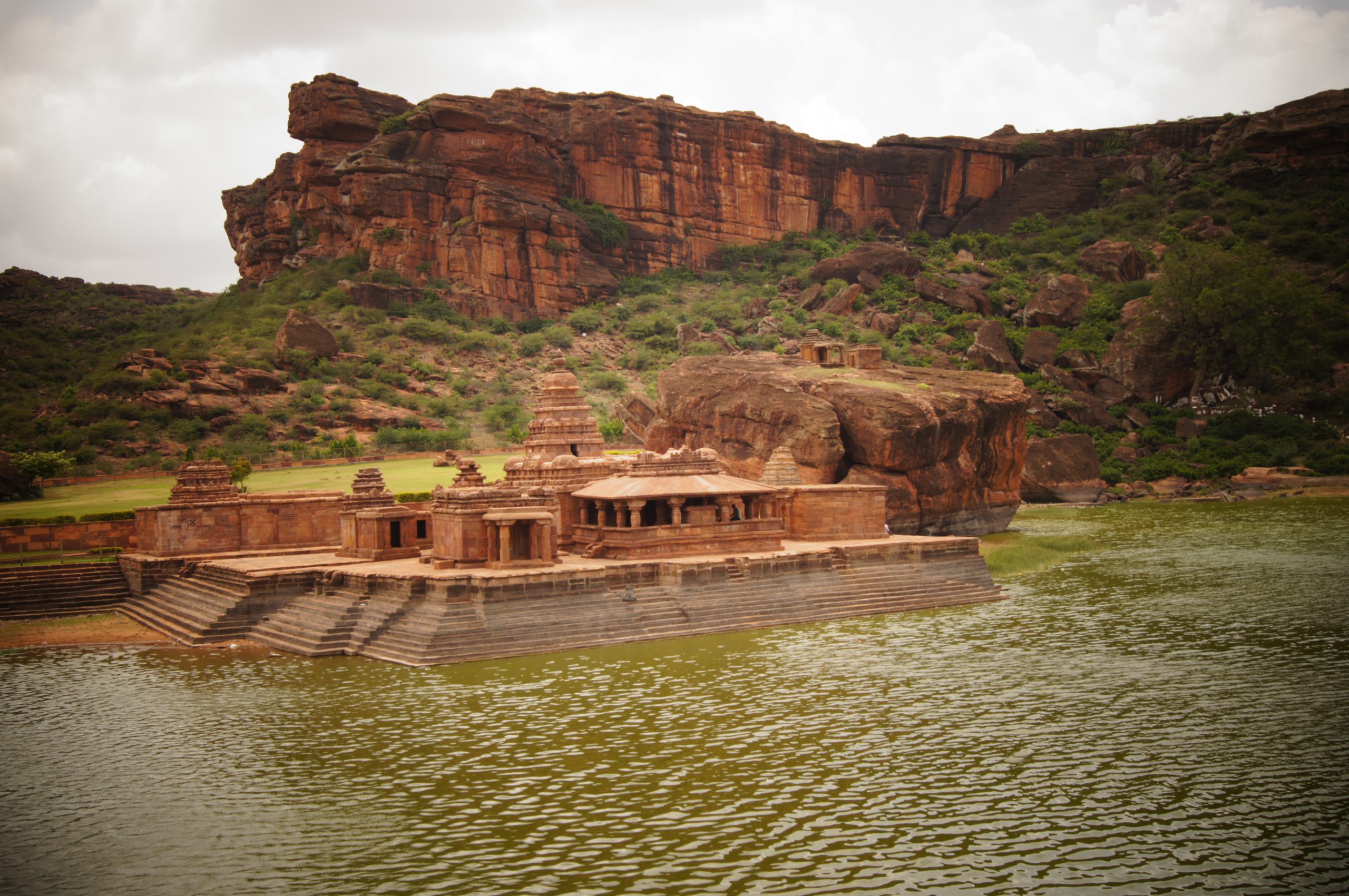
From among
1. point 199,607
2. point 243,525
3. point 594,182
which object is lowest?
point 199,607

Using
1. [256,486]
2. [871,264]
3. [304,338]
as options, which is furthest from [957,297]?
[256,486]

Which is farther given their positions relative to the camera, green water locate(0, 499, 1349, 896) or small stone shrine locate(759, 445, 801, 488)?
small stone shrine locate(759, 445, 801, 488)

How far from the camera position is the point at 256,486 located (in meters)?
33.5

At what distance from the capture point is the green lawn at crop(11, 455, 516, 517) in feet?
96.2

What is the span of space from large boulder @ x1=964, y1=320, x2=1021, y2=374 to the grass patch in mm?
18122

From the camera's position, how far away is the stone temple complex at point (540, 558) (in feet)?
63.6

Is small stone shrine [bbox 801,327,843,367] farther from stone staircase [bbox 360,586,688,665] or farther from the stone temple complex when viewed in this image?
stone staircase [bbox 360,586,688,665]

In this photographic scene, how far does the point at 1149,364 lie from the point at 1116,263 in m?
11.6

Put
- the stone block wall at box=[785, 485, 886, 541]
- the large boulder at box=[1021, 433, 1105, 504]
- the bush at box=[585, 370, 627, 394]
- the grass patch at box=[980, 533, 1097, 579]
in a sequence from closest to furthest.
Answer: the stone block wall at box=[785, 485, 886, 541] < the grass patch at box=[980, 533, 1097, 579] < the large boulder at box=[1021, 433, 1105, 504] < the bush at box=[585, 370, 627, 394]

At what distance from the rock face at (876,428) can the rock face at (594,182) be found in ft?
96.6

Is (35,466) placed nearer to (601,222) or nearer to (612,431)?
(612,431)

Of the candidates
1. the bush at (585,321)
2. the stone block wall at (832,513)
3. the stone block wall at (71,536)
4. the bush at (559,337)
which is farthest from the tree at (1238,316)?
the stone block wall at (71,536)

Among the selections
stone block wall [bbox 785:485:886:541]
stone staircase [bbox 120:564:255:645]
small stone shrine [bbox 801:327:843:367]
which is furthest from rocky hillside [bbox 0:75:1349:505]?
stone staircase [bbox 120:564:255:645]

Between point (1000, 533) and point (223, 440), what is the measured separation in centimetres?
2835
